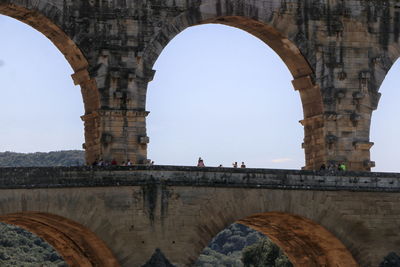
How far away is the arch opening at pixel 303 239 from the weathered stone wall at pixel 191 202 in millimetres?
524

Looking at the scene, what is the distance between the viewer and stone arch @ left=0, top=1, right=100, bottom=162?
1650 inches

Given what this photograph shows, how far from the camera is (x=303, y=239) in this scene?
45.5 meters

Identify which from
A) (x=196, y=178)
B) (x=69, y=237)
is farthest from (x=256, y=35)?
(x=69, y=237)

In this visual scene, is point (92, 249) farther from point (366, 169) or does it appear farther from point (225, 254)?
point (225, 254)

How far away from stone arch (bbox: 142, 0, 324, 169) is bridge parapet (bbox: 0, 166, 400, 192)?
3.42 metres

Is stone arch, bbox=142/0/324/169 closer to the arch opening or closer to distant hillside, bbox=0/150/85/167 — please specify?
the arch opening

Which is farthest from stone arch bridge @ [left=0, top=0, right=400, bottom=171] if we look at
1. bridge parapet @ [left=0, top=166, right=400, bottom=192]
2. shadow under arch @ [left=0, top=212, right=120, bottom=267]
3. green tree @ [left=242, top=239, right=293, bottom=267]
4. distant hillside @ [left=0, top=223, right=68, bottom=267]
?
distant hillside @ [left=0, top=223, right=68, bottom=267]

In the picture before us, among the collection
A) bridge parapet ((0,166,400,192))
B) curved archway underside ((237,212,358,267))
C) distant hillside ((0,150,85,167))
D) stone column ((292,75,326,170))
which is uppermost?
distant hillside ((0,150,85,167))

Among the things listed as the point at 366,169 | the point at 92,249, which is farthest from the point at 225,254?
the point at 92,249

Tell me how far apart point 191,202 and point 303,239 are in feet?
21.5

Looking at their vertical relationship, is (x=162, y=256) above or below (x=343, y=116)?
below

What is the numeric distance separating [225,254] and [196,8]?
49.2 m

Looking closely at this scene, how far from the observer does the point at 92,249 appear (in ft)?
133

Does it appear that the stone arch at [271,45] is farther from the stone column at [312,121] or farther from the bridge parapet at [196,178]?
the bridge parapet at [196,178]
